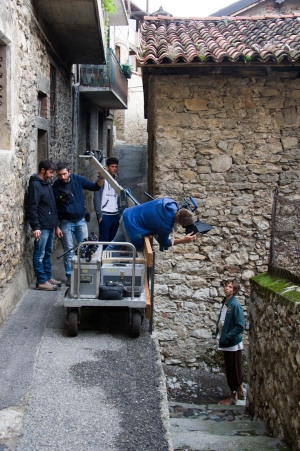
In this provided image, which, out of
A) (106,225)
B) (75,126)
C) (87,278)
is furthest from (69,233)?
(75,126)

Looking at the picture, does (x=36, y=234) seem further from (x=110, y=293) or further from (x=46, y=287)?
(x=110, y=293)

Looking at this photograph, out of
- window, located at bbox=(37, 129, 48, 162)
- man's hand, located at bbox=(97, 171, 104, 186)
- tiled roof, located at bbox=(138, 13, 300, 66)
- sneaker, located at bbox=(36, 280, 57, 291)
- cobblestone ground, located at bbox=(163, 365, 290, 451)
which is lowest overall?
cobblestone ground, located at bbox=(163, 365, 290, 451)

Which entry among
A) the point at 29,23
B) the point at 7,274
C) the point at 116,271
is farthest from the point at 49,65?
the point at 116,271

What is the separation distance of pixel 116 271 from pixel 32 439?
6.78 ft

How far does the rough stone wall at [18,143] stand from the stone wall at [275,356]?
301 centimetres

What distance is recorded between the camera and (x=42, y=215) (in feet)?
21.2

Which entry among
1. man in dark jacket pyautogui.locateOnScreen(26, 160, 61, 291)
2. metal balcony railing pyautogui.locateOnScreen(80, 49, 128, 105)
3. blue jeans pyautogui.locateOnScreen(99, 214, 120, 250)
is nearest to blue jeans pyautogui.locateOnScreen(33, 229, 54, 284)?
man in dark jacket pyautogui.locateOnScreen(26, 160, 61, 291)

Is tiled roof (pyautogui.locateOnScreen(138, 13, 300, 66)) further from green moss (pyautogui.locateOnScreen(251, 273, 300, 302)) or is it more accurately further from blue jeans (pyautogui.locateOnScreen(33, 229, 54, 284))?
green moss (pyautogui.locateOnScreen(251, 273, 300, 302))

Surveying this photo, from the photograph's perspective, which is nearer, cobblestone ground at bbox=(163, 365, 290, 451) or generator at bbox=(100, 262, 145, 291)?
cobblestone ground at bbox=(163, 365, 290, 451)

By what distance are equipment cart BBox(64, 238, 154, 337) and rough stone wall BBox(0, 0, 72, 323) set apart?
3.17ft

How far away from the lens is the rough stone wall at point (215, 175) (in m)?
7.42

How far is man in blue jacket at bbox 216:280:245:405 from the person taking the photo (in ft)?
20.1

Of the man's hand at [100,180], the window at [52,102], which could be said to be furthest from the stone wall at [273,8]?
the man's hand at [100,180]

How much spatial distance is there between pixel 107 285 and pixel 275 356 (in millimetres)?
1933
